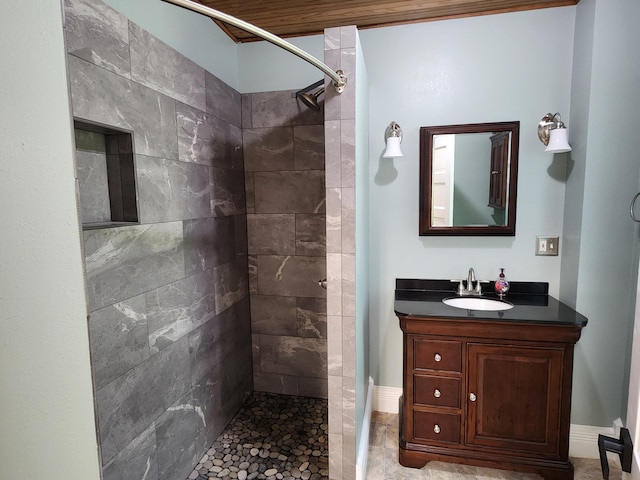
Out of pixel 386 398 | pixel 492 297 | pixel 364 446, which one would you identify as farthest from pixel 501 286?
pixel 364 446

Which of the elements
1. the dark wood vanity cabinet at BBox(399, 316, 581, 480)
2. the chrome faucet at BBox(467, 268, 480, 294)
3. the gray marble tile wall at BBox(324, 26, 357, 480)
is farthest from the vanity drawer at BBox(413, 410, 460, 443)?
the chrome faucet at BBox(467, 268, 480, 294)

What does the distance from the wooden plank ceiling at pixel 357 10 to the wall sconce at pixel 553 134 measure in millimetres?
675

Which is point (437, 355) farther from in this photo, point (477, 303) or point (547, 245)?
point (547, 245)

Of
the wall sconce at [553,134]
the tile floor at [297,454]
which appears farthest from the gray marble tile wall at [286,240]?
the wall sconce at [553,134]

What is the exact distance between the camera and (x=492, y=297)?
7.06ft

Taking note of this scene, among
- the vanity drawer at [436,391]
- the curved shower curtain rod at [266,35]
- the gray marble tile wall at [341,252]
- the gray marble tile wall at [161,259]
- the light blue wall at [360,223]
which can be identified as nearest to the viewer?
the curved shower curtain rod at [266,35]

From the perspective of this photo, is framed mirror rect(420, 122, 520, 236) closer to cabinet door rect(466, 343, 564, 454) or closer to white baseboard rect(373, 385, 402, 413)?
cabinet door rect(466, 343, 564, 454)

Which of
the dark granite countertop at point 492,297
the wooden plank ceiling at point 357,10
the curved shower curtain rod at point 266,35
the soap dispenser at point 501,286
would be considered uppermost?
the wooden plank ceiling at point 357,10

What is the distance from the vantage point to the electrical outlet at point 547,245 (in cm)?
213

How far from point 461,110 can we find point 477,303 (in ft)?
4.11

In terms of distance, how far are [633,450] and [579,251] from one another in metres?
1.44

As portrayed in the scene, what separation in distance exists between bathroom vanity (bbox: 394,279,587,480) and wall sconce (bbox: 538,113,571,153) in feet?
3.04

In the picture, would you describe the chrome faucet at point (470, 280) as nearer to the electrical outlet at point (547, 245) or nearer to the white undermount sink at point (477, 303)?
the white undermount sink at point (477, 303)

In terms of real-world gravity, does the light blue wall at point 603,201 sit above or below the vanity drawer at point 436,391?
above
